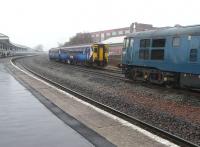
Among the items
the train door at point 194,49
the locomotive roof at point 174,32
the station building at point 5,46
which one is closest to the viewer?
the train door at point 194,49

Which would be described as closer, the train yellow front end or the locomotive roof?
the locomotive roof

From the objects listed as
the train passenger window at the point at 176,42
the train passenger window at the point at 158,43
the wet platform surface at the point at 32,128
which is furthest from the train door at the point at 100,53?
the wet platform surface at the point at 32,128

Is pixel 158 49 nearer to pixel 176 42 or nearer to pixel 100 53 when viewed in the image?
pixel 176 42

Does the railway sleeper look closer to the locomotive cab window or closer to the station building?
the locomotive cab window

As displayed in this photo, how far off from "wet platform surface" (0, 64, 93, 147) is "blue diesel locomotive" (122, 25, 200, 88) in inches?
288

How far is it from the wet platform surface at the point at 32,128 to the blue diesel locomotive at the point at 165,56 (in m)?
7.32

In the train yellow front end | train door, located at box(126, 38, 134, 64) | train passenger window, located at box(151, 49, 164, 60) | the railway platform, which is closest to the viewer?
the railway platform

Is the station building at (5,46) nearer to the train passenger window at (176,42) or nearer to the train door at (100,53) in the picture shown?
the train door at (100,53)

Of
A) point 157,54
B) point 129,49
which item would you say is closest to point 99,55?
point 129,49

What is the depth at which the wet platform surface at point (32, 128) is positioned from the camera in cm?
899

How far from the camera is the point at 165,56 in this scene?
19859mm

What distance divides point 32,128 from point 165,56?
11.0 metres

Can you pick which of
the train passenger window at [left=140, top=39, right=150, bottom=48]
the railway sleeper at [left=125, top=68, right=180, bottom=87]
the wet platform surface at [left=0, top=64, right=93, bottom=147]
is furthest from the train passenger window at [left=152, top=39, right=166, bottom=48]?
the wet platform surface at [left=0, top=64, right=93, bottom=147]

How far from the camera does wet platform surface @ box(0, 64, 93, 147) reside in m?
8.99
